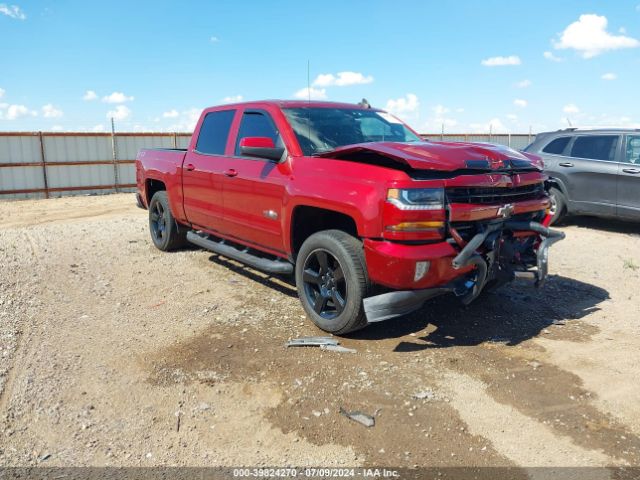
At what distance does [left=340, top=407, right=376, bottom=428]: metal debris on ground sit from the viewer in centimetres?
302

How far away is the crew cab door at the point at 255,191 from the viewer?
4605 millimetres

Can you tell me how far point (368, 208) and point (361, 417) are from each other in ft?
4.60

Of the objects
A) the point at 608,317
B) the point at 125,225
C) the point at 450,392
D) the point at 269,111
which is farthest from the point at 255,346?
the point at 125,225

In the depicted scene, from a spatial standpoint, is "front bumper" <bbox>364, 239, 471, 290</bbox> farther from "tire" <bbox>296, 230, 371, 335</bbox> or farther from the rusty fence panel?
the rusty fence panel

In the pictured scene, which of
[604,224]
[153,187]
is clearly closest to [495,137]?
[604,224]

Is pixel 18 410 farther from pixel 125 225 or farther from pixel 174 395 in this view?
pixel 125 225

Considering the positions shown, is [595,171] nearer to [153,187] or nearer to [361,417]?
[153,187]

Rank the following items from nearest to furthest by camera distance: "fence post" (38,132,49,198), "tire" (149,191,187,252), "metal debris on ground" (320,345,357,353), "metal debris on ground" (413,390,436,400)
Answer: "metal debris on ground" (413,390,436,400) → "metal debris on ground" (320,345,357,353) → "tire" (149,191,187,252) → "fence post" (38,132,49,198)

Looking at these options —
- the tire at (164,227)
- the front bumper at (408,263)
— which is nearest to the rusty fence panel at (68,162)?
the tire at (164,227)

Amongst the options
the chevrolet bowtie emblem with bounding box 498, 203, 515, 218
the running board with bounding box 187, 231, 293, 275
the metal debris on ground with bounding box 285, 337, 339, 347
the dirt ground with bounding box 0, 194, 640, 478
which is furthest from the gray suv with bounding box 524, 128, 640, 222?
the metal debris on ground with bounding box 285, 337, 339, 347

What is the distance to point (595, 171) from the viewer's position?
27.8ft

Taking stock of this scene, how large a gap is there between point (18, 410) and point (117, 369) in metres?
0.69

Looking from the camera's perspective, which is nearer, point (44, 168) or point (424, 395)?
point (424, 395)

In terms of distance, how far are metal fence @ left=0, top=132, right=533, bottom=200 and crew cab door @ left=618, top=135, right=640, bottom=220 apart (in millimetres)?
14920
